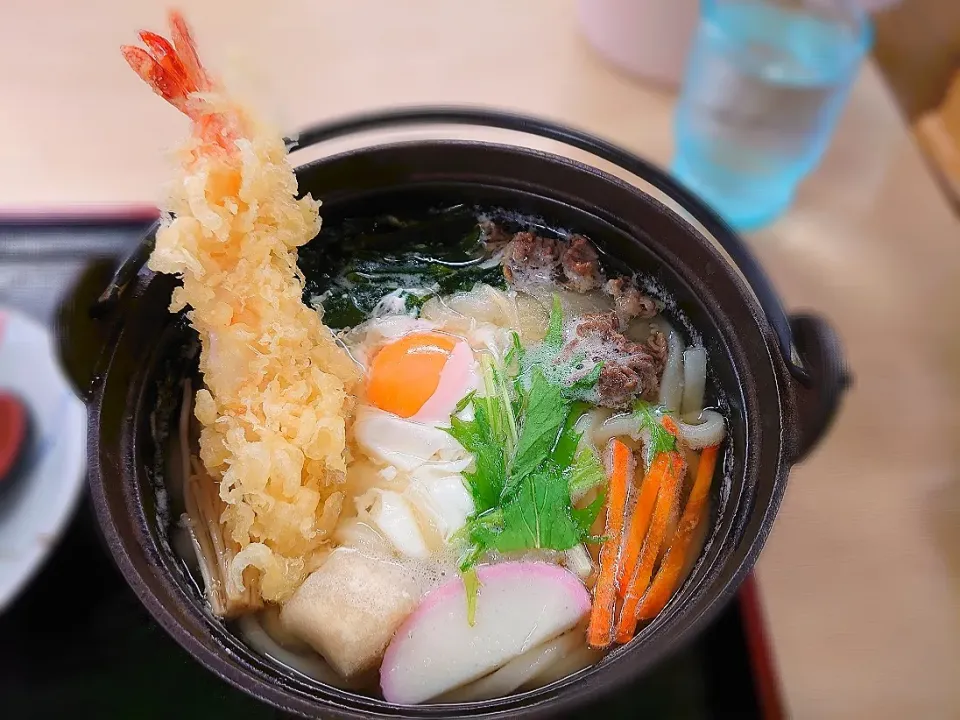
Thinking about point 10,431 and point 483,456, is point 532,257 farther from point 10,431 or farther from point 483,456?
point 10,431

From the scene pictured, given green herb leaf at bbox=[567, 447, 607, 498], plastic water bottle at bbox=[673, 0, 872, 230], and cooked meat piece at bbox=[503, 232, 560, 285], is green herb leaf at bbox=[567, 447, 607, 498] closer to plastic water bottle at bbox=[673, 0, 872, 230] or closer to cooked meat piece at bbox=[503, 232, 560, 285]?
cooked meat piece at bbox=[503, 232, 560, 285]

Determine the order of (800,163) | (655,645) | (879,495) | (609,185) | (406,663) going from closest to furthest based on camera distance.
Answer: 1. (655,645)
2. (406,663)
3. (609,185)
4. (879,495)
5. (800,163)

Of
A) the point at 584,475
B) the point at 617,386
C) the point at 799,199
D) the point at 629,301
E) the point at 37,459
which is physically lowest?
the point at 37,459

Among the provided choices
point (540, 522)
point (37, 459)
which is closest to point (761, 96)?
point (540, 522)

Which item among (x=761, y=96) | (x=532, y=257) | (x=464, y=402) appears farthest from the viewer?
(x=761, y=96)

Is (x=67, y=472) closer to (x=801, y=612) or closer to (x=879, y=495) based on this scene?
(x=801, y=612)

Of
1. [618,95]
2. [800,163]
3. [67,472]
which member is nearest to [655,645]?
[67,472]

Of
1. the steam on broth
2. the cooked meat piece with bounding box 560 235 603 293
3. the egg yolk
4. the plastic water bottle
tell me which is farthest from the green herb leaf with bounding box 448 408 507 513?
the plastic water bottle
